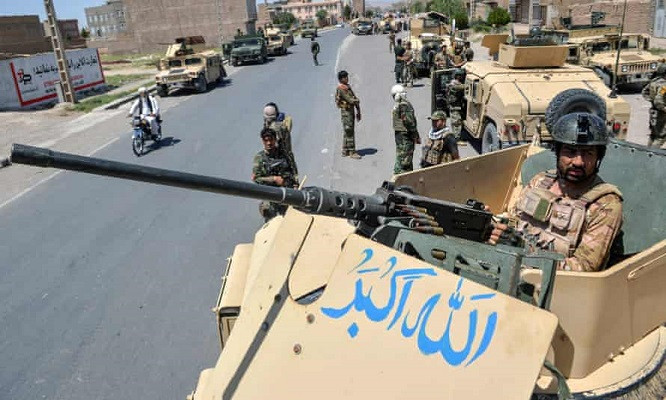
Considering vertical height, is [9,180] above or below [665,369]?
below

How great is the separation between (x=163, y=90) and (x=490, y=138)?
49.5 ft

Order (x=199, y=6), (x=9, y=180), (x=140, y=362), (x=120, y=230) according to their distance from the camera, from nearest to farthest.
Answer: (x=140, y=362) → (x=120, y=230) → (x=9, y=180) → (x=199, y=6)

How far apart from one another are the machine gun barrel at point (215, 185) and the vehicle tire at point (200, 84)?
1920 cm

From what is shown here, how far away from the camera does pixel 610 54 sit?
16078 millimetres

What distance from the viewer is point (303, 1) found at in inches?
5305

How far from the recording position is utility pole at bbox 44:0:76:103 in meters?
19.0

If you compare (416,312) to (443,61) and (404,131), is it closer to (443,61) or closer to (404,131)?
(404,131)

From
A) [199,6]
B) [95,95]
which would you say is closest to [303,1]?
[199,6]

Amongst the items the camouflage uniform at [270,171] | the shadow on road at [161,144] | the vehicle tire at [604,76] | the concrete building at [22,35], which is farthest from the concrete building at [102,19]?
the camouflage uniform at [270,171]

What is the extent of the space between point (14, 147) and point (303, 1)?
14101 centimetres

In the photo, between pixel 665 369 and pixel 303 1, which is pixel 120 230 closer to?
pixel 665 369

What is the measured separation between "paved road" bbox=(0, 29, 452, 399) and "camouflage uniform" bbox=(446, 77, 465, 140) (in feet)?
4.79

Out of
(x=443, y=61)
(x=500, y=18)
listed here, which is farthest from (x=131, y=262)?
(x=500, y=18)

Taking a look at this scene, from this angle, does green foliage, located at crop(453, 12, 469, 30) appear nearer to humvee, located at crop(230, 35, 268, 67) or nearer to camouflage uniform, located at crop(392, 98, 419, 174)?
humvee, located at crop(230, 35, 268, 67)
